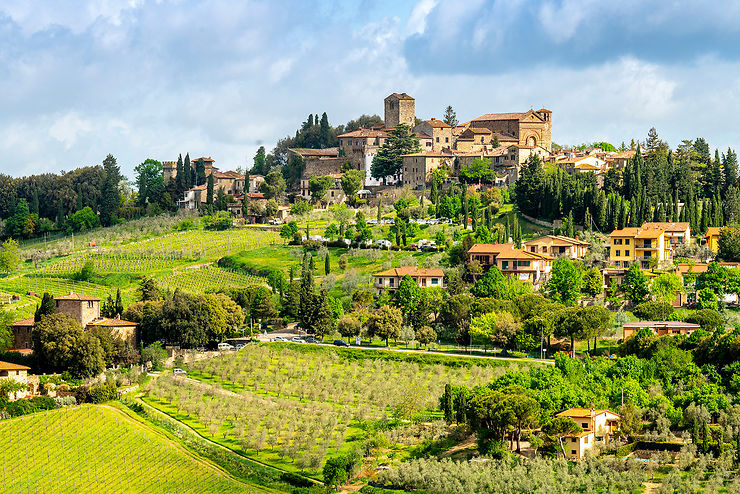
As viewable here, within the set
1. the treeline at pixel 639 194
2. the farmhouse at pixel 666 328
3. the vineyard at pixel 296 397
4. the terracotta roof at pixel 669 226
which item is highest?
the treeline at pixel 639 194

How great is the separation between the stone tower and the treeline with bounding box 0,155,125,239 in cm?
3158

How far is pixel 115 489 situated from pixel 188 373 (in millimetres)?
16969

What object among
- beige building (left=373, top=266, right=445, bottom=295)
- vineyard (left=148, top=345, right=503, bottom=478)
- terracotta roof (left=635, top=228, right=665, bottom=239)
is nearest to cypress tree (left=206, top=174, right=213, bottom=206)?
beige building (left=373, top=266, right=445, bottom=295)

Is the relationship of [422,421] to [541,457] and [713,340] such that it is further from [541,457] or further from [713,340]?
[713,340]

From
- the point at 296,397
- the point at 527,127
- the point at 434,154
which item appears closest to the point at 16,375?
the point at 296,397

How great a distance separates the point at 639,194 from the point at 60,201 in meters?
65.8

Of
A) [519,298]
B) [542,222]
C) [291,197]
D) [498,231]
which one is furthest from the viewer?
[291,197]

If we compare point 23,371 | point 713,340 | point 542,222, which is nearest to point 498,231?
point 542,222

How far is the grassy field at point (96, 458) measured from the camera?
52.8 m

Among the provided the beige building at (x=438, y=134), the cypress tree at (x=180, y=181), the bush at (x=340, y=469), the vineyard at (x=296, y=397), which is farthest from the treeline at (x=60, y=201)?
the bush at (x=340, y=469)

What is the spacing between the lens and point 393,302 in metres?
79.9

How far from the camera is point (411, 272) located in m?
83.3

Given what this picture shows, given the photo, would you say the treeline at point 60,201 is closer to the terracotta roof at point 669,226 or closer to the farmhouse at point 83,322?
Result: the farmhouse at point 83,322

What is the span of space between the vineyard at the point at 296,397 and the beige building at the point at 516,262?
17.6 meters
